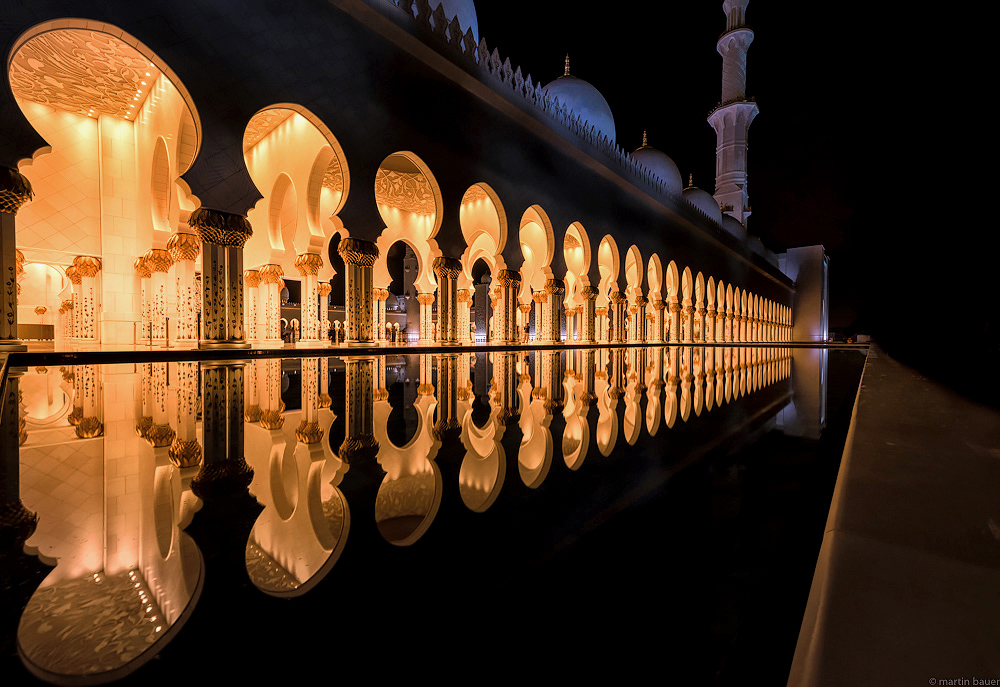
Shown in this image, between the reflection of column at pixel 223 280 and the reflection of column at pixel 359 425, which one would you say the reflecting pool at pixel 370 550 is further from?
the reflection of column at pixel 223 280

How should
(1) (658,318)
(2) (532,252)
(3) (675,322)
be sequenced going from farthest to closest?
(3) (675,322) → (1) (658,318) → (2) (532,252)

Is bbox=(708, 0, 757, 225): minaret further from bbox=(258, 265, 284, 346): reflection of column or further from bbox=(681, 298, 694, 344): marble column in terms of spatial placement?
bbox=(258, 265, 284, 346): reflection of column

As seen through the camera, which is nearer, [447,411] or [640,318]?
[447,411]

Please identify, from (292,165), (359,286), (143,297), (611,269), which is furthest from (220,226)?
(611,269)

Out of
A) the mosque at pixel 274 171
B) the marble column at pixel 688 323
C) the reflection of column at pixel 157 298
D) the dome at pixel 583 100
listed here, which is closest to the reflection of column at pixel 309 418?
the mosque at pixel 274 171

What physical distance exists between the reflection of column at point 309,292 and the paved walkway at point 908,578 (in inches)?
293

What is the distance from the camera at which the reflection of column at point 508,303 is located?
858 centimetres

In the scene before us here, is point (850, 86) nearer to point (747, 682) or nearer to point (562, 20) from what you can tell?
point (562, 20)

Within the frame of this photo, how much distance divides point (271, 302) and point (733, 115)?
20182 millimetres

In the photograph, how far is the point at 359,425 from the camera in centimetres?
149

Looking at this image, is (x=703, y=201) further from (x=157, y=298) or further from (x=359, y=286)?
(x=157, y=298)

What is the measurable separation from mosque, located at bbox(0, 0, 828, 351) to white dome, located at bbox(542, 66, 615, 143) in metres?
0.08

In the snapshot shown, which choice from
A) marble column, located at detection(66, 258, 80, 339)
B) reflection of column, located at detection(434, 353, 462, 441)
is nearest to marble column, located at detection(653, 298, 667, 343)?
reflection of column, located at detection(434, 353, 462, 441)

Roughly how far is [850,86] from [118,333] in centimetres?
2201
